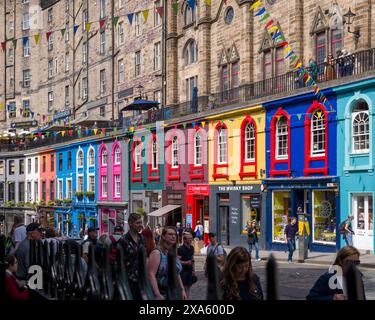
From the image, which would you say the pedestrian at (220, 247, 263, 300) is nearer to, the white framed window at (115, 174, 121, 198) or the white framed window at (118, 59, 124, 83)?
the white framed window at (115, 174, 121, 198)

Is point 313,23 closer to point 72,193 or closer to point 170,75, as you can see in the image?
point 170,75

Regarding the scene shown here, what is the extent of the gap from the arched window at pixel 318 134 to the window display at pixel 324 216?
1.73 meters

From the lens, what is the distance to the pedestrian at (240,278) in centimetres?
639

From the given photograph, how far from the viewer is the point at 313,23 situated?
107 feet

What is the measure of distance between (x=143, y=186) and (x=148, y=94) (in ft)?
22.7

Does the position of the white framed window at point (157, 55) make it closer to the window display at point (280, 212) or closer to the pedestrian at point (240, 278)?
the window display at point (280, 212)

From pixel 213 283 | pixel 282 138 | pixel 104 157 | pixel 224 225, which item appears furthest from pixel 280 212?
pixel 213 283

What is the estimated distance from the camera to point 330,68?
29.7m

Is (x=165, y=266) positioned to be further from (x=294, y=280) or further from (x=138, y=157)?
(x=138, y=157)

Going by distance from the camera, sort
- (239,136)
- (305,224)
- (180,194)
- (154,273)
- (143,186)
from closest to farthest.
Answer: (154,273)
(305,224)
(239,136)
(180,194)
(143,186)

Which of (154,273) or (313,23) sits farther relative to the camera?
(313,23)

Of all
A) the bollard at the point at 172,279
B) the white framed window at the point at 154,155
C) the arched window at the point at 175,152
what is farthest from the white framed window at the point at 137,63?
the bollard at the point at 172,279

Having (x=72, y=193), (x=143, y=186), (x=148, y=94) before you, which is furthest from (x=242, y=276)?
(x=72, y=193)

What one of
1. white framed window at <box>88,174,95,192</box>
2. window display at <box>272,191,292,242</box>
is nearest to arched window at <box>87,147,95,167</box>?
white framed window at <box>88,174,95,192</box>
